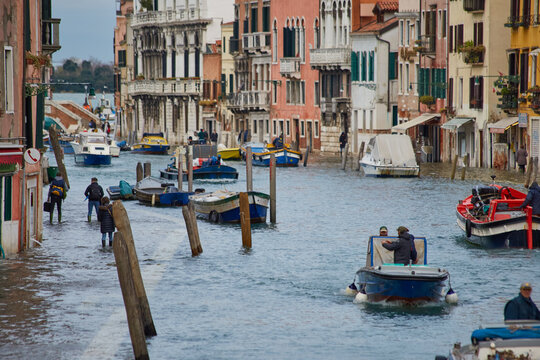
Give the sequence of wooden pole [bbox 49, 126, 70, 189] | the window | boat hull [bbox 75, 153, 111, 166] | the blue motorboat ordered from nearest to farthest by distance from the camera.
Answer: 1. the blue motorboat
2. the window
3. wooden pole [bbox 49, 126, 70, 189]
4. boat hull [bbox 75, 153, 111, 166]

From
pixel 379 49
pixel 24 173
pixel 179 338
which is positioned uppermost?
pixel 379 49

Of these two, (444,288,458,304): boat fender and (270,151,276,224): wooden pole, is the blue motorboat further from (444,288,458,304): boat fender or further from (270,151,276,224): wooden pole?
(270,151,276,224): wooden pole

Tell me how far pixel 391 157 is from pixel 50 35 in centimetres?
2396

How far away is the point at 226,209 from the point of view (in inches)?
1404

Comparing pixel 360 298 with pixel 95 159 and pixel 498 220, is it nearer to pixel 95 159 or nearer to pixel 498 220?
pixel 498 220

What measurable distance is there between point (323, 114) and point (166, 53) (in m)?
25.5

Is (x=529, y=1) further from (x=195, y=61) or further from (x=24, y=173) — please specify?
(x=195, y=61)

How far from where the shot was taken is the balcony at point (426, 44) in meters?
58.3

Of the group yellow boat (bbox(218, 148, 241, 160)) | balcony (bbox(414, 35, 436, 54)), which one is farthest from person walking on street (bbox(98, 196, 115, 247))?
yellow boat (bbox(218, 148, 241, 160))

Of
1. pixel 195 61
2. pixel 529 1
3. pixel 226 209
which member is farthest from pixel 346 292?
pixel 195 61

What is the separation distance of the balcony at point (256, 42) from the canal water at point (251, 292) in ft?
137

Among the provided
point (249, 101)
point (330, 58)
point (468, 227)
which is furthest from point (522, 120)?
point (249, 101)

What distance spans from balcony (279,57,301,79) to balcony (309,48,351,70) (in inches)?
115

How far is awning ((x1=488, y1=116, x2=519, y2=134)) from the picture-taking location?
156 ft
